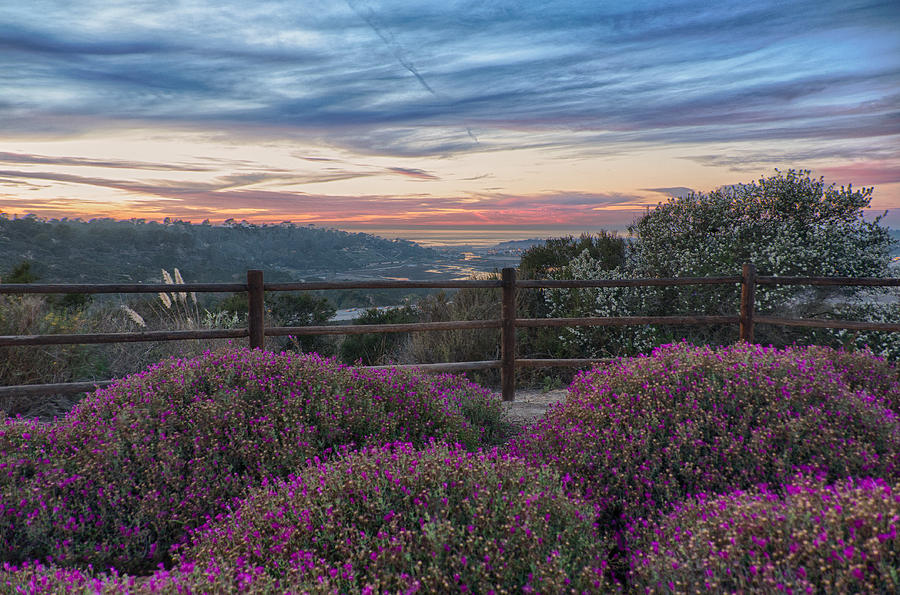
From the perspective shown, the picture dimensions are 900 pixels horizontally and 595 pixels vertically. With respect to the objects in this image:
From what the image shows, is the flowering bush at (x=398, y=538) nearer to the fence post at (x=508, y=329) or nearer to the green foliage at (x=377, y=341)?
the fence post at (x=508, y=329)

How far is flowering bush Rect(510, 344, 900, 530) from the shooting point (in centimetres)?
272

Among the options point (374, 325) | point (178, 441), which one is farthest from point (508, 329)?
point (178, 441)

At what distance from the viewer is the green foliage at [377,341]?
9.74m

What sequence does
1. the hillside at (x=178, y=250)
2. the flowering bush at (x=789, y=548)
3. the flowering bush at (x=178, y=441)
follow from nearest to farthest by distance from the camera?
the flowering bush at (x=789, y=548), the flowering bush at (x=178, y=441), the hillside at (x=178, y=250)

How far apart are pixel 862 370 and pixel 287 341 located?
8.48 meters

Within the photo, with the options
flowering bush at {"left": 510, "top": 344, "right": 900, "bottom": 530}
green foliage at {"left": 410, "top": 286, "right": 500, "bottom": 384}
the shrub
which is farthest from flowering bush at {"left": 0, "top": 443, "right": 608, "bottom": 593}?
green foliage at {"left": 410, "top": 286, "right": 500, "bottom": 384}

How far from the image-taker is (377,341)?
10391 mm

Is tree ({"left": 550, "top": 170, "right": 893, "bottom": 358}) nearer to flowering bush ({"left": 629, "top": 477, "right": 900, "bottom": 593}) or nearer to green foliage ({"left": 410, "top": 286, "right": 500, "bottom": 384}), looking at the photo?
green foliage ({"left": 410, "top": 286, "right": 500, "bottom": 384})

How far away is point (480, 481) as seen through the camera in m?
2.36

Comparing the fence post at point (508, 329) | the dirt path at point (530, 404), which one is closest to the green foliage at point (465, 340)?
the dirt path at point (530, 404)

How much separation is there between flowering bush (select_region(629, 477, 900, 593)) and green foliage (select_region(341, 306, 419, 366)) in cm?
719

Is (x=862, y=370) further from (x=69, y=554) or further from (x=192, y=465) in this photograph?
(x=69, y=554)

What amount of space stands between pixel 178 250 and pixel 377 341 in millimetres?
23015

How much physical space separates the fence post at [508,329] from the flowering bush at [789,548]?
3.96 metres
